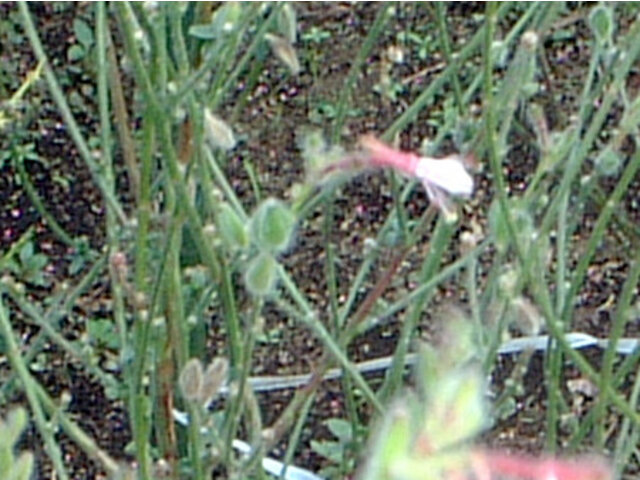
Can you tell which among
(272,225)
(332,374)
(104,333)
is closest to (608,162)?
(272,225)

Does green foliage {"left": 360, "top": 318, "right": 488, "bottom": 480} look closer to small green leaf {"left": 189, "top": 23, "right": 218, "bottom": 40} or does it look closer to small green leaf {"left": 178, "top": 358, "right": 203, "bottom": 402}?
small green leaf {"left": 178, "top": 358, "right": 203, "bottom": 402}

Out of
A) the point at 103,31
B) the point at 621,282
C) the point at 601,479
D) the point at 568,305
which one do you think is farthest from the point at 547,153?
the point at 621,282

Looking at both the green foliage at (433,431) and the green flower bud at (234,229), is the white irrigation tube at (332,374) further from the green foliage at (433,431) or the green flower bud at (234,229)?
the green foliage at (433,431)

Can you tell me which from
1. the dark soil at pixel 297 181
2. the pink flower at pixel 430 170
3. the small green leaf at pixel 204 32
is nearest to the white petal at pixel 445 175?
the pink flower at pixel 430 170

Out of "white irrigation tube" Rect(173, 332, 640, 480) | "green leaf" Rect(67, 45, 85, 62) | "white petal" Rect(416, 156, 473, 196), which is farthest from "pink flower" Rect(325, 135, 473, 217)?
"green leaf" Rect(67, 45, 85, 62)

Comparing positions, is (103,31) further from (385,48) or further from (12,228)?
(385,48)

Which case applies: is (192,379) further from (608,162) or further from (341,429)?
(341,429)
